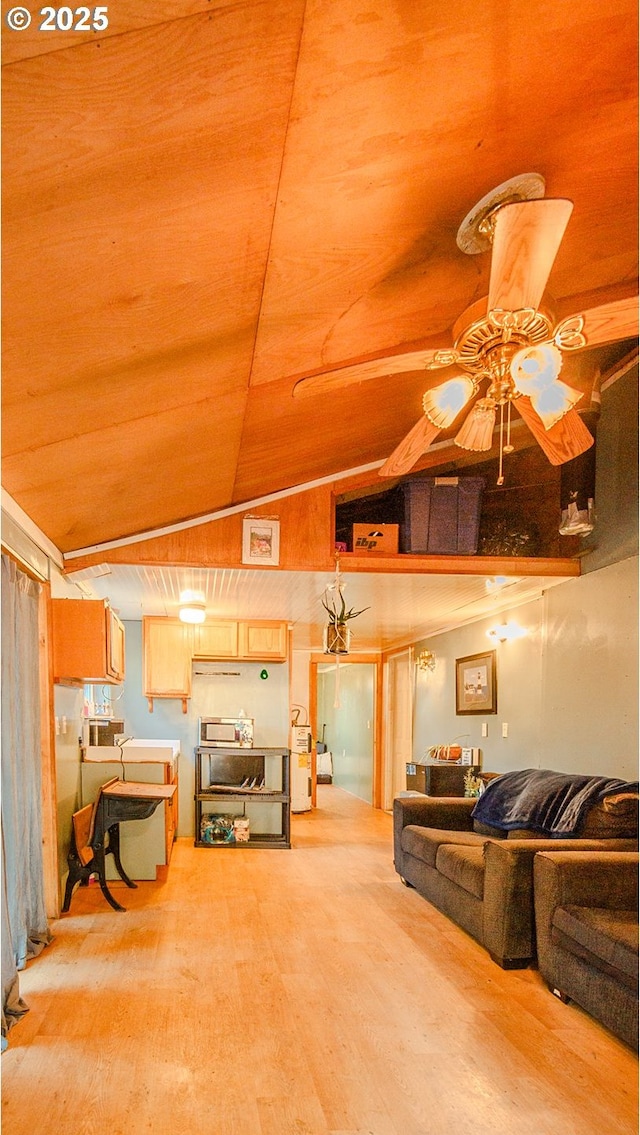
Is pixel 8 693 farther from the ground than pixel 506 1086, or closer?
farther from the ground

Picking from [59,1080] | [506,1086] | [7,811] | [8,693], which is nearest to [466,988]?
[506,1086]

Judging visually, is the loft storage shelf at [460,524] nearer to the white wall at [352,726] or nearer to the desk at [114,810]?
the desk at [114,810]

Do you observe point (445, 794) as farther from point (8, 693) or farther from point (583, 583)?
point (8, 693)

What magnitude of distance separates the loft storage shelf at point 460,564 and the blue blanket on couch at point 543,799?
1314 millimetres

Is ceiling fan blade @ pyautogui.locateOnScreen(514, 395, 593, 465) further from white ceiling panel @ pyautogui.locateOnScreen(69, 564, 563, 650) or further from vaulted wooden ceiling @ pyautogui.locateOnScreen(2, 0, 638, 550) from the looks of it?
white ceiling panel @ pyautogui.locateOnScreen(69, 564, 563, 650)

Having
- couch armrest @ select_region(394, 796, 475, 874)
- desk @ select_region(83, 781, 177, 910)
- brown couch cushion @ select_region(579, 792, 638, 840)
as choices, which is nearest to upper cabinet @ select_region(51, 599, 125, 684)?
desk @ select_region(83, 781, 177, 910)

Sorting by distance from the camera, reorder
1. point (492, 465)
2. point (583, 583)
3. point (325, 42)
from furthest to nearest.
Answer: point (492, 465), point (583, 583), point (325, 42)

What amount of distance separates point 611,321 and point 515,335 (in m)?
0.30

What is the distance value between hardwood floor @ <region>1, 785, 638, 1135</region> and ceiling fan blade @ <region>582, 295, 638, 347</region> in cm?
237

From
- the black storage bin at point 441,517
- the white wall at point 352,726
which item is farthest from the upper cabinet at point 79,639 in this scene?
the white wall at point 352,726

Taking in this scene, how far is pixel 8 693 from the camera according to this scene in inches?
123

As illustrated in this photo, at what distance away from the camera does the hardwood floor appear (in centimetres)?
212

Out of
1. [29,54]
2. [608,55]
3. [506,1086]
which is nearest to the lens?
[29,54]

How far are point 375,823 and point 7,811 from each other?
5.47 meters
